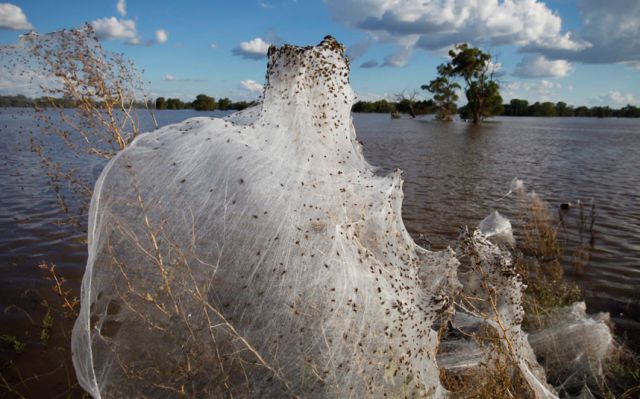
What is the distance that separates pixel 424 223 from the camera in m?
8.99

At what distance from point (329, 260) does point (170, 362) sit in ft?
4.31

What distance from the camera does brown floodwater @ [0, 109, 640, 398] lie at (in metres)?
4.50

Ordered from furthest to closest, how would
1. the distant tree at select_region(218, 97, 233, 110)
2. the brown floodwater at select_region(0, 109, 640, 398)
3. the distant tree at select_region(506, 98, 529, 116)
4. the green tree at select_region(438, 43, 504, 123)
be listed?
the distant tree at select_region(506, 98, 529, 116)
the distant tree at select_region(218, 97, 233, 110)
the green tree at select_region(438, 43, 504, 123)
the brown floodwater at select_region(0, 109, 640, 398)

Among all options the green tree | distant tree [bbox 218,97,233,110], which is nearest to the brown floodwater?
the green tree

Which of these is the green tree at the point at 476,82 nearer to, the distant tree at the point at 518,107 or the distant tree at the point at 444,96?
the distant tree at the point at 444,96

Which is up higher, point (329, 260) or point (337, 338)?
point (329, 260)

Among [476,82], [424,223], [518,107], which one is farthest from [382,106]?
[424,223]

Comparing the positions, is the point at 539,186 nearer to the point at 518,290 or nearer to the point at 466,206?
the point at 466,206

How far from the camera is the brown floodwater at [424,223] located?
4.50 metres

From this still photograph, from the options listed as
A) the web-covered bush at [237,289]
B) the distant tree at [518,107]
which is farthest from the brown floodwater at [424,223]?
the distant tree at [518,107]

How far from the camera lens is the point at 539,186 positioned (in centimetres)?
1328

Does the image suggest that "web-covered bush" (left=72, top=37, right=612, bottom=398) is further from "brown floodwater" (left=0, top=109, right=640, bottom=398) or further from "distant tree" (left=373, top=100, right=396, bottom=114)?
"distant tree" (left=373, top=100, right=396, bottom=114)

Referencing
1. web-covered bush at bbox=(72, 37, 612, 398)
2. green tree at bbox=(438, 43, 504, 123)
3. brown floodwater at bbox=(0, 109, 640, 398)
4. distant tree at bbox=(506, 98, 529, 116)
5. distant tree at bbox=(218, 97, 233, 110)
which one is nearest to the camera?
web-covered bush at bbox=(72, 37, 612, 398)

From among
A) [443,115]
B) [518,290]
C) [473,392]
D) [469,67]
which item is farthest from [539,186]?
[443,115]
